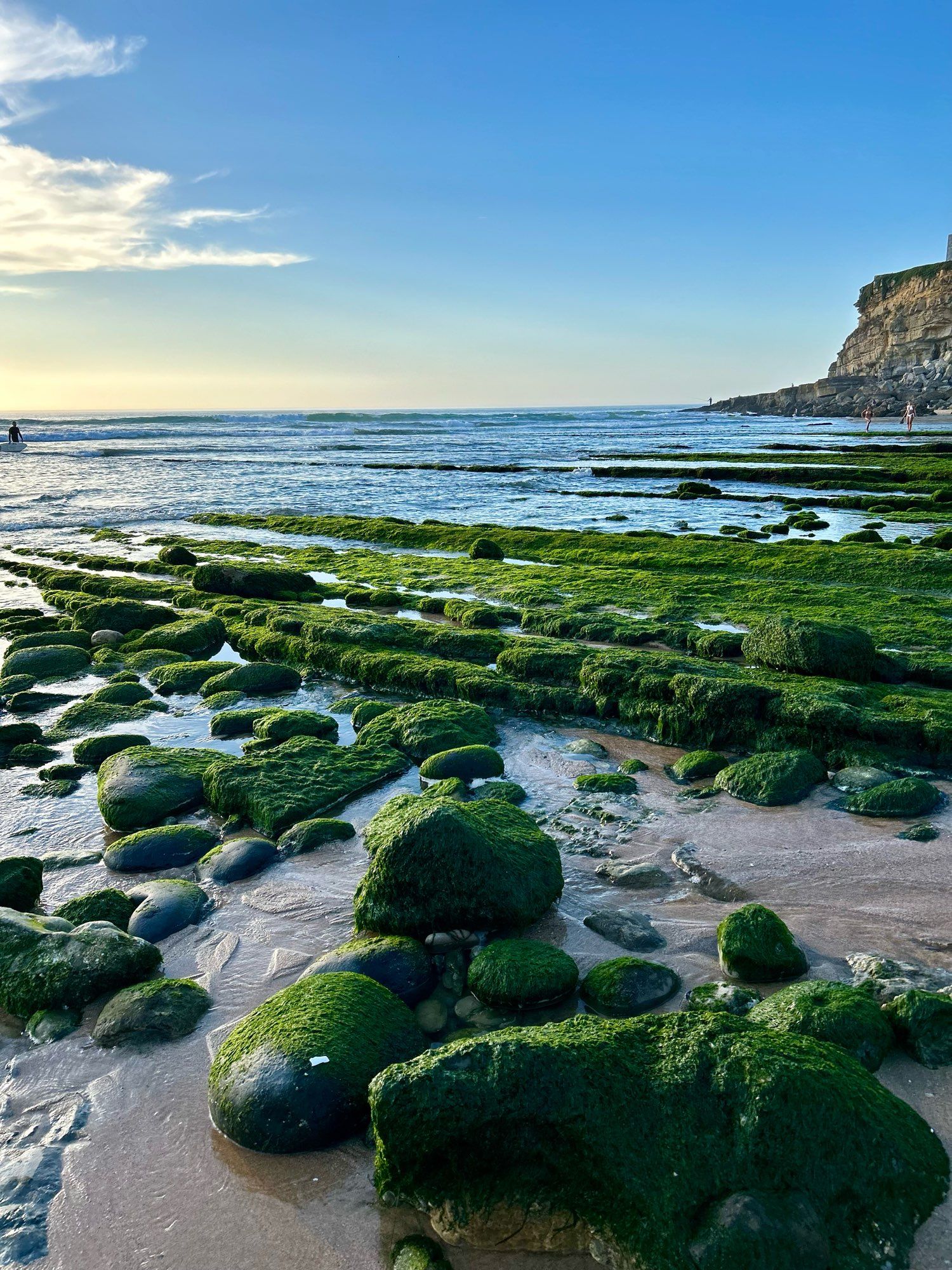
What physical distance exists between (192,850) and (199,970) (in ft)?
4.98

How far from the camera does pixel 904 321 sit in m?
97.6

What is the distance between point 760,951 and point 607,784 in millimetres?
2647

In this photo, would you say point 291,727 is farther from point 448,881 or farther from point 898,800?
point 898,800

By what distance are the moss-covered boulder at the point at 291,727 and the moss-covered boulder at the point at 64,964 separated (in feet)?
11.3

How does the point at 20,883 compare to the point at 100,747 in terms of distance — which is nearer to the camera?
the point at 20,883

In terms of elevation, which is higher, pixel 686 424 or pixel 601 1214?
pixel 686 424

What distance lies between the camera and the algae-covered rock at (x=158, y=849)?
20.1 ft

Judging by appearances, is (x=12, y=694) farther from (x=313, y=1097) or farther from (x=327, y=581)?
(x=313, y=1097)

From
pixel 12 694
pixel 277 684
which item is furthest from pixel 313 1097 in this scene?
pixel 12 694

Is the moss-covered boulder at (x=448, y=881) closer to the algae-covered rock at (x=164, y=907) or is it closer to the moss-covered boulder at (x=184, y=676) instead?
the algae-covered rock at (x=164, y=907)

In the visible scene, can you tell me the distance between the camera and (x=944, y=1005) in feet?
13.1

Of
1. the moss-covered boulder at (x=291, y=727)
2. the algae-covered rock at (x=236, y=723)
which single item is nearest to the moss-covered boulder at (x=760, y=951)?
the moss-covered boulder at (x=291, y=727)

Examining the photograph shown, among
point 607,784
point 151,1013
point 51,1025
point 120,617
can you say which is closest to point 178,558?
point 120,617

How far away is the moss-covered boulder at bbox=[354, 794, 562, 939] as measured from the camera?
16.3 ft
